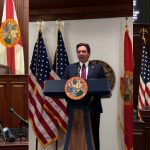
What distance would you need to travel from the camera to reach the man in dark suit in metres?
1.89

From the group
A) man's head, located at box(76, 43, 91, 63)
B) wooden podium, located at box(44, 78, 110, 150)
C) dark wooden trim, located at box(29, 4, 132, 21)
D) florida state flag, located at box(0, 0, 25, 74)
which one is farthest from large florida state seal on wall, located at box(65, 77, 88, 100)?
florida state flag, located at box(0, 0, 25, 74)

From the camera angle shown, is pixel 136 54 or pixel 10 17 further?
pixel 10 17

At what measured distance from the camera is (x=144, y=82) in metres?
1.90

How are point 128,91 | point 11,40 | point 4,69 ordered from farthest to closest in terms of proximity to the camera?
point 4,69, point 11,40, point 128,91

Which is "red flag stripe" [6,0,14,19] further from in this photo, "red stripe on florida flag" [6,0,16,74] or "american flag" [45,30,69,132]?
"american flag" [45,30,69,132]

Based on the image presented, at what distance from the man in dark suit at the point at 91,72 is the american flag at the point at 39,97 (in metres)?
0.20

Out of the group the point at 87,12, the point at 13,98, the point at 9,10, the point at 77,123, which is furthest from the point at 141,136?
the point at 9,10

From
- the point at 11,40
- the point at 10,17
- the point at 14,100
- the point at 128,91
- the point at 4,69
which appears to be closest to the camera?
the point at 128,91

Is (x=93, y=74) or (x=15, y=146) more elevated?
(x=93, y=74)

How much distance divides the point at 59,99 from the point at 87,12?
0.55m

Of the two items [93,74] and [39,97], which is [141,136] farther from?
[39,97]

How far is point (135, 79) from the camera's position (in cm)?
191

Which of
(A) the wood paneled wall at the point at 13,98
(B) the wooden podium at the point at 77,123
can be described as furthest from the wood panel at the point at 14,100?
(B) the wooden podium at the point at 77,123

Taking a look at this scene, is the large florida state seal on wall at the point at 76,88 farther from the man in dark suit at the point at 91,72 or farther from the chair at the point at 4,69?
the chair at the point at 4,69
